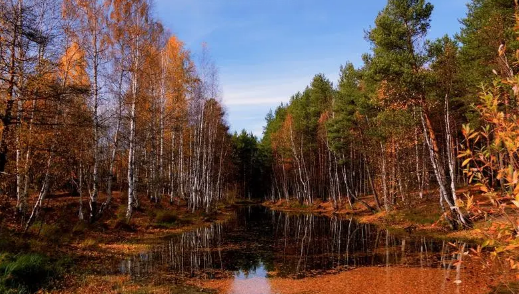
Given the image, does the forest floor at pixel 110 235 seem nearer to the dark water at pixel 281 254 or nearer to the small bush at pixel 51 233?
the small bush at pixel 51 233

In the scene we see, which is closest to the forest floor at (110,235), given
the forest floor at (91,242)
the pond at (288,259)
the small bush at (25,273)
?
the forest floor at (91,242)

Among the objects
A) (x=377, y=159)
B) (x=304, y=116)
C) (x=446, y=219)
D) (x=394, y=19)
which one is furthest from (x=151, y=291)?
(x=304, y=116)

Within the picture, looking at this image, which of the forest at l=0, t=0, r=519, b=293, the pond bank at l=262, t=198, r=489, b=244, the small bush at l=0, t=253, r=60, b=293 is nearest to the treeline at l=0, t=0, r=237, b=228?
the forest at l=0, t=0, r=519, b=293

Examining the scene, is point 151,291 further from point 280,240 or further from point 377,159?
point 377,159

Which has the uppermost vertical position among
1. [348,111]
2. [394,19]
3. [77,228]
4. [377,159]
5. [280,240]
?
[394,19]

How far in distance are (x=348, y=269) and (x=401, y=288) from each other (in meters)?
3.02

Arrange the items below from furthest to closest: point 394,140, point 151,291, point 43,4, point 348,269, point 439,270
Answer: point 394,140 → point 43,4 → point 348,269 → point 439,270 → point 151,291

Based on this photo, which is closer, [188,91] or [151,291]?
[151,291]

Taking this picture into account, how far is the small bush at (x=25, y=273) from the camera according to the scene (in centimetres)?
890

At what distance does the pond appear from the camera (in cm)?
1202

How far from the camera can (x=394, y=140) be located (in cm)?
2847

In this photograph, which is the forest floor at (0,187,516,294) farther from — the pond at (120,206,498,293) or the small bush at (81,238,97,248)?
the pond at (120,206,498,293)

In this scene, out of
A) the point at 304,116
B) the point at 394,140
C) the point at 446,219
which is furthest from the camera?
the point at 304,116

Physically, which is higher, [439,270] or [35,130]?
[35,130]
